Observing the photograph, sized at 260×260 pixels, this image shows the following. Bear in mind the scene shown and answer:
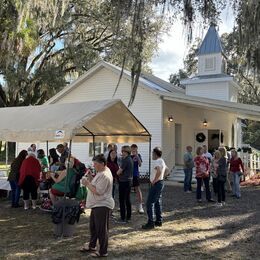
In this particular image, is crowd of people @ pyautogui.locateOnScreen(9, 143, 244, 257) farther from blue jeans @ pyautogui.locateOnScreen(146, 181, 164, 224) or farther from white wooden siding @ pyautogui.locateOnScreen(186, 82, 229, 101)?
white wooden siding @ pyautogui.locateOnScreen(186, 82, 229, 101)

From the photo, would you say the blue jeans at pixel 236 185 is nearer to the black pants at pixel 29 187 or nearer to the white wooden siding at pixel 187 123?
the white wooden siding at pixel 187 123

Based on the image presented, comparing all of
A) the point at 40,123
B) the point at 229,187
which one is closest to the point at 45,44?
the point at 229,187

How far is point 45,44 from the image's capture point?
2789cm

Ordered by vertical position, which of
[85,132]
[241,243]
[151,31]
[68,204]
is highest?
[151,31]

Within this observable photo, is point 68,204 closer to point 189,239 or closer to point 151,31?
point 189,239

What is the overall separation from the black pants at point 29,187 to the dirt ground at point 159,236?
42 centimetres

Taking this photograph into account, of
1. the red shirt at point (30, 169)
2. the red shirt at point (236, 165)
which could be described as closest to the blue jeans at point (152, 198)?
the red shirt at point (30, 169)

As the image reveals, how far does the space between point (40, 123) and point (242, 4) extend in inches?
178

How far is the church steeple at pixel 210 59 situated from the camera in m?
24.0

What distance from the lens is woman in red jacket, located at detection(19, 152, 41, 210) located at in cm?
1003

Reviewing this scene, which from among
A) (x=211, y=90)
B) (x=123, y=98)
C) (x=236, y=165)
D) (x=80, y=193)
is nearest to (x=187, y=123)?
(x=123, y=98)

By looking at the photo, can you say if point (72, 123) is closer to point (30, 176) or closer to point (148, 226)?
point (148, 226)

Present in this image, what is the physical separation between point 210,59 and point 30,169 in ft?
54.8

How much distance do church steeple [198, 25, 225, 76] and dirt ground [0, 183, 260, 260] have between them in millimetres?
14514
